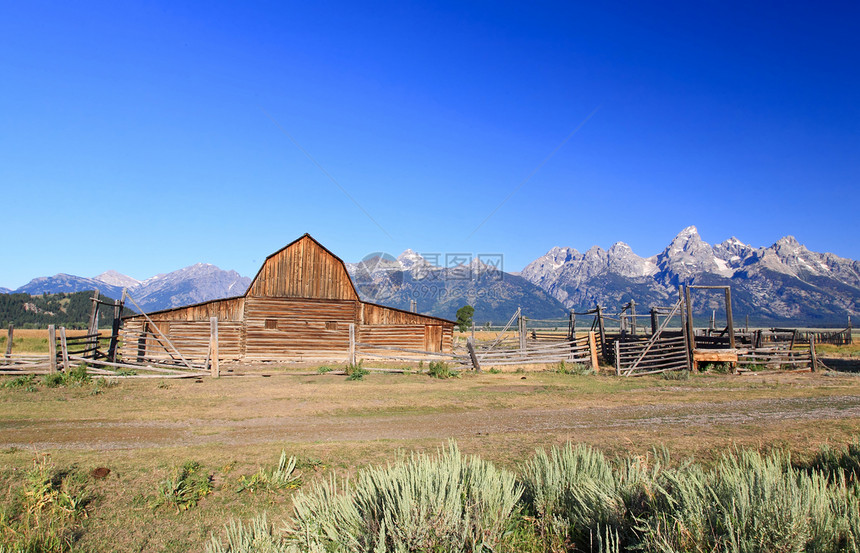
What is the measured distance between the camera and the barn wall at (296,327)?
24.0m

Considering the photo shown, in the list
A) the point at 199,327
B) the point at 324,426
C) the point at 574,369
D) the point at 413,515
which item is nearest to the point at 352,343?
the point at 574,369

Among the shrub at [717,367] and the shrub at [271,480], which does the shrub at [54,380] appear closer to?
the shrub at [271,480]

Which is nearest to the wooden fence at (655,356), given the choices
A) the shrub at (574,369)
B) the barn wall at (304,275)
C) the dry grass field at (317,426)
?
the shrub at (574,369)

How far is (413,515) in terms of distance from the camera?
3.22 metres

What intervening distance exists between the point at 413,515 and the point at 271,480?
296 centimetres

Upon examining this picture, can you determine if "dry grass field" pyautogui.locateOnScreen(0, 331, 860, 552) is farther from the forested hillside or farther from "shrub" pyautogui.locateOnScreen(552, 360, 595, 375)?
the forested hillside

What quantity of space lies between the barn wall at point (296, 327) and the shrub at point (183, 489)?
63.0 ft

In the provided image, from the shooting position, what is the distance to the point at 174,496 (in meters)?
5.01

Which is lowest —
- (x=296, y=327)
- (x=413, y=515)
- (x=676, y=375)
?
(x=676, y=375)

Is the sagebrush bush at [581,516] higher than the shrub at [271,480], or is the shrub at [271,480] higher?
the sagebrush bush at [581,516]

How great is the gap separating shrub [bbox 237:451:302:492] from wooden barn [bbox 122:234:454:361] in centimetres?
1917

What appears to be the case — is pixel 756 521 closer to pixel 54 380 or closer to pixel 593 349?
pixel 54 380

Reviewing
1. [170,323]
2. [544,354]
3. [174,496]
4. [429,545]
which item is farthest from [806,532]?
[170,323]

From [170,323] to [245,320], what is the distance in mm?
3992
